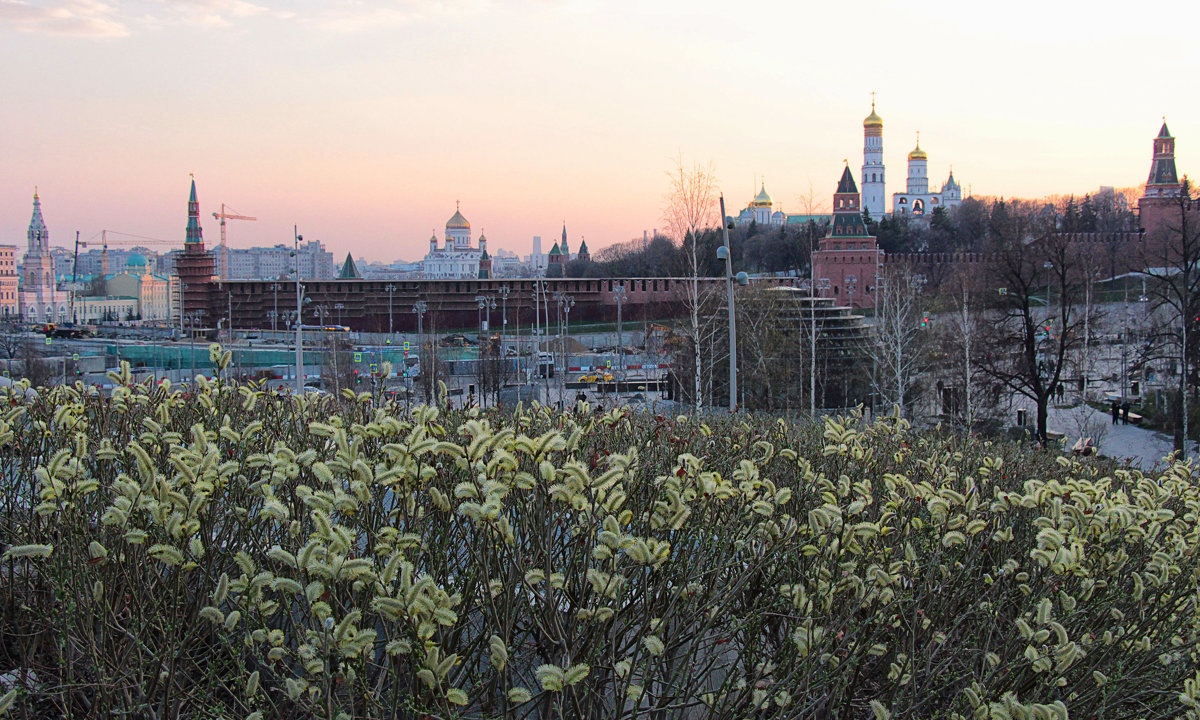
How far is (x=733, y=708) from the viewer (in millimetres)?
2773

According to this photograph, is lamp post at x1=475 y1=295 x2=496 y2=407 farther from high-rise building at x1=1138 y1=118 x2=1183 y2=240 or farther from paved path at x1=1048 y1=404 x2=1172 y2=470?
high-rise building at x1=1138 y1=118 x2=1183 y2=240

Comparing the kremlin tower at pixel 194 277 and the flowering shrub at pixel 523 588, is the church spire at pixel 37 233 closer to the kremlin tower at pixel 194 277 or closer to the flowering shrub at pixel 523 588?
the kremlin tower at pixel 194 277

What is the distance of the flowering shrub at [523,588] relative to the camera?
8.05 feet

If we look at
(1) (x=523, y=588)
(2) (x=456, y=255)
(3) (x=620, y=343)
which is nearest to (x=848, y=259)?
(3) (x=620, y=343)

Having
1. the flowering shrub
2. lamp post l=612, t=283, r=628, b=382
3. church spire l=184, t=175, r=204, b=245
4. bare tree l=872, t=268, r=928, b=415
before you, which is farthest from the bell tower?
the flowering shrub

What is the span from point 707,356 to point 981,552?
19.7m

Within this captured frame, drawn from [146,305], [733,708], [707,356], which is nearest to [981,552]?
[733,708]

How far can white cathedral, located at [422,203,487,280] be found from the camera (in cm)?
14462

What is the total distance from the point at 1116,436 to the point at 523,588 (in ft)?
77.1

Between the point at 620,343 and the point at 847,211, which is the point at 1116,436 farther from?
the point at 847,211

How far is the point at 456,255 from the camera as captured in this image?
14700cm

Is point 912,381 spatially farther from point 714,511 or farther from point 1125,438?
point 714,511

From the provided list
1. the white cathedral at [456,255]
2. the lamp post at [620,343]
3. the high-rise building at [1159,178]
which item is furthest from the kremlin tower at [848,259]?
the white cathedral at [456,255]

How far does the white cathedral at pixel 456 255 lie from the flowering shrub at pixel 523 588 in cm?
14192
